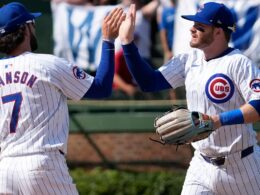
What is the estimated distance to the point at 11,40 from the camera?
17.7 ft

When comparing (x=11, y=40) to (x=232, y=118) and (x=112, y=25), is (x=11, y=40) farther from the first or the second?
(x=232, y=118)

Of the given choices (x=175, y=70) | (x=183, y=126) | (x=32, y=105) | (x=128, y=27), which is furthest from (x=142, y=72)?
(x=32, y=105)

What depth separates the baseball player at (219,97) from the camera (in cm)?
575

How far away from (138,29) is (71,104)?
114 centimetres

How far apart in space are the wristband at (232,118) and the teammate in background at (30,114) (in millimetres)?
944

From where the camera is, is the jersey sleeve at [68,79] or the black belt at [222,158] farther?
the black belt at [222,158]

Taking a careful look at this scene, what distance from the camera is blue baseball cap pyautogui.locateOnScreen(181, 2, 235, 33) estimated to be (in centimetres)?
592

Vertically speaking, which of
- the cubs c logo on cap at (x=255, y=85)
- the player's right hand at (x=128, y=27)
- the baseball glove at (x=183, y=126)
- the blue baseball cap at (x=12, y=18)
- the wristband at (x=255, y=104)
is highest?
the blue baseball cap at (x=12, y=18)

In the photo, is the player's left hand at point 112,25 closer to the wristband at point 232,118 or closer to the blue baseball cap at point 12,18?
the blue baseball cap at point 12,18

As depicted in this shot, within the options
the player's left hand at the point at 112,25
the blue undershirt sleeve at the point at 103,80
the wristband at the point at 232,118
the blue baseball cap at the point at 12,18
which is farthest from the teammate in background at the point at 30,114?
the wristband at the point at 232,118

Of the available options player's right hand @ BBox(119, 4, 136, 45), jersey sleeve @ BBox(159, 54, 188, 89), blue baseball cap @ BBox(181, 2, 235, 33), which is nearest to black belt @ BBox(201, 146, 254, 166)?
jersey sleeve @ BBox(159, 54, 188, 89)

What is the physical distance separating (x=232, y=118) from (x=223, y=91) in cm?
31

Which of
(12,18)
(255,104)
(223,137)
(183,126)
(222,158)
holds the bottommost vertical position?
(222,158)

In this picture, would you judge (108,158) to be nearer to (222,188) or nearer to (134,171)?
(134,171)
